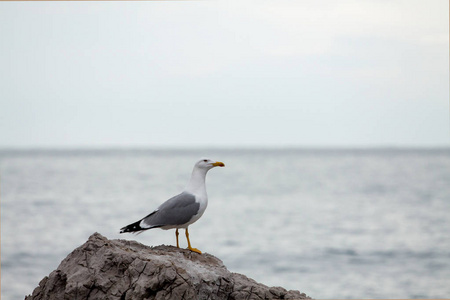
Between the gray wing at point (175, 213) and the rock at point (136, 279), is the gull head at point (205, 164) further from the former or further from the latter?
the rock at point (136, 279)

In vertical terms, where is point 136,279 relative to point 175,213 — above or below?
below


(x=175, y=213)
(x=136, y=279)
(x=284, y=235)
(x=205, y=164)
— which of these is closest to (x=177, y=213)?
(x=175, y=213)

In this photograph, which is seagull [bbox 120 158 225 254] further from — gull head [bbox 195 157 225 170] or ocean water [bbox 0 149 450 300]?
ocean water [bbox 0 149 450 300]

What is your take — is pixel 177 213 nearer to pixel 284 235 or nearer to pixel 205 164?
pixel 205 164

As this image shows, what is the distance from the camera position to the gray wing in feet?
22.1

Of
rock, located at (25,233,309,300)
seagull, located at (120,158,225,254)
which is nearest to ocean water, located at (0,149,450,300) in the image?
seagull, located at (120,158,225,254)

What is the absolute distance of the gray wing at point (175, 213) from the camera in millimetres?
6746

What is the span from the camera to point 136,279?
5.12 m

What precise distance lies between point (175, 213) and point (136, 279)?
1699 mm

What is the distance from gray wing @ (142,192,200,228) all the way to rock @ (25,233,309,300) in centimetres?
111

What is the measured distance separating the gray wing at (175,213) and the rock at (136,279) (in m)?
1.11

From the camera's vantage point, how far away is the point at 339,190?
51.8m

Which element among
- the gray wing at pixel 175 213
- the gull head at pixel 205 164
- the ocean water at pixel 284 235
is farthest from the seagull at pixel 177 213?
the ocean water at pixel 284 235

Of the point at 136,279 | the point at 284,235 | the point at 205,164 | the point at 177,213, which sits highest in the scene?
the point at 205,164
